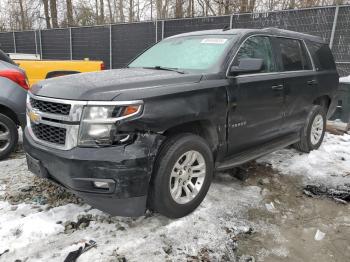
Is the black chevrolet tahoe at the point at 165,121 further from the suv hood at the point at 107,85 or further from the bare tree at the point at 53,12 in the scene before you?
the bare tree at the point at 53,12

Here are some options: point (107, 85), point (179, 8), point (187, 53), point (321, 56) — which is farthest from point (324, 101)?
point (179, 8)

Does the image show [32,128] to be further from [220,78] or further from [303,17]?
[303,17]

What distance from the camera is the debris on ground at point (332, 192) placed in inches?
156

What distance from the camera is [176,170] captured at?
10.3 feet

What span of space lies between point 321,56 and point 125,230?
4417 mm

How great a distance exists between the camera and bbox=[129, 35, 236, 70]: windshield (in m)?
3.73

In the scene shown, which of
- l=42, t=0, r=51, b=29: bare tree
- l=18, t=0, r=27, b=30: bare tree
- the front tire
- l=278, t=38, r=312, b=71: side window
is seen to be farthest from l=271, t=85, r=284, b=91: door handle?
l=18, t=0, r=27, b=30: bare tree

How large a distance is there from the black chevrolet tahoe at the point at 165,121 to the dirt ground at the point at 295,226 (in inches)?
22.1

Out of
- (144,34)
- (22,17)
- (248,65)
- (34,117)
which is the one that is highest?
(22,17)

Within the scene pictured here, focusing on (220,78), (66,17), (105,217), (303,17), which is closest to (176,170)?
(105,217)

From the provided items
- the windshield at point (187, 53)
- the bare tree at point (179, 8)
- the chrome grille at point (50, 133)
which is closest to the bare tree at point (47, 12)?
the bare tree at point (179, 8)

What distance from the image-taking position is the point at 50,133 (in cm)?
297

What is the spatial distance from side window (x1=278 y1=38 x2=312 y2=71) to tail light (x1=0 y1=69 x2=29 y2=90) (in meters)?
3.71

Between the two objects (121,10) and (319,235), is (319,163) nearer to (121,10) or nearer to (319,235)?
(319,235)
